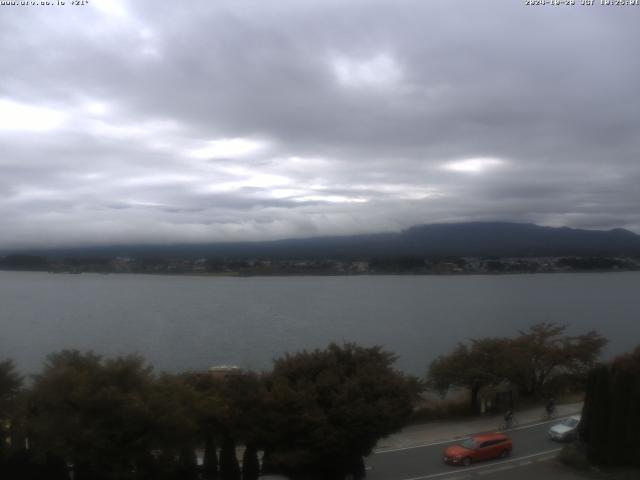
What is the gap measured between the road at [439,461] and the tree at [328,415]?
61.4 inches

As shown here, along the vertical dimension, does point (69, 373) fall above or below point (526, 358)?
above

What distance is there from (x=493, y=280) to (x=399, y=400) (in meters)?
148

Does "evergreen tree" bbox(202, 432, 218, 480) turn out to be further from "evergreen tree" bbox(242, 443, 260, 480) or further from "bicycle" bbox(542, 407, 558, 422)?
"bicycle" bbox(542, 407, 558, 422)

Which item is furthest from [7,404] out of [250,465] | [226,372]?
[226,372]

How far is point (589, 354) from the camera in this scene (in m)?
31.6

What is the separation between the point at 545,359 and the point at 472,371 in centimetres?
517

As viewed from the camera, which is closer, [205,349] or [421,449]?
[421,449]

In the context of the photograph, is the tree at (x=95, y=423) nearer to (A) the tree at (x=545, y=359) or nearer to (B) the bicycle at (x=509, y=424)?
(B) the bicycle at (x=509, y=424)

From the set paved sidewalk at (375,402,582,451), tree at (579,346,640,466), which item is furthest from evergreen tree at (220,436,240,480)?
tree at (579,346,640,466)

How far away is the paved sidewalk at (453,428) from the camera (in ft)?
72.3

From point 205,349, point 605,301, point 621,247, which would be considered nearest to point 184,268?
point 605,301

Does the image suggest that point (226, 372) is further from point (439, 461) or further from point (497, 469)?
point (497, 469)

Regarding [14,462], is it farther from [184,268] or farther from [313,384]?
[184,268]

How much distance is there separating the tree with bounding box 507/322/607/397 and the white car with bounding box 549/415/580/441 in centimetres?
757
